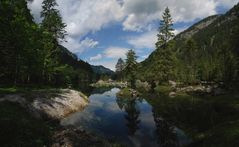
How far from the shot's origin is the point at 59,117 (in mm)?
28609

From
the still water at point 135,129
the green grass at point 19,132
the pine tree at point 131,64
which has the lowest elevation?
the still water at point 135,129

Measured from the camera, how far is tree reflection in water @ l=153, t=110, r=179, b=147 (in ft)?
63.3

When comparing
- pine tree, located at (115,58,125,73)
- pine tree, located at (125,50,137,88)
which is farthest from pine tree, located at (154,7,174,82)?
pine tree, located at (115,58,125,73)

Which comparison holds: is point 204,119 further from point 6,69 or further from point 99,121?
point 6,69

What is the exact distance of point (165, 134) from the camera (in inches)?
870

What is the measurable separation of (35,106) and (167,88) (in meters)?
42.0

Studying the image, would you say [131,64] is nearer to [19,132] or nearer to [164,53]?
[164,53]

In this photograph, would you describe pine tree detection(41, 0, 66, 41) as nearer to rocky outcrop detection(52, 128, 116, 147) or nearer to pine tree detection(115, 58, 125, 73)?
rocky outcrop detection(52, 128, 116, 147)

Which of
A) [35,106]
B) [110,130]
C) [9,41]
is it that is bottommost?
[110,130]

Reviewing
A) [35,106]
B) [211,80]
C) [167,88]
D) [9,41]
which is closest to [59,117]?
[35,106]

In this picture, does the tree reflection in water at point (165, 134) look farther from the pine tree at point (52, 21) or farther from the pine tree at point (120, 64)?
the pine tree at point (120, 64)

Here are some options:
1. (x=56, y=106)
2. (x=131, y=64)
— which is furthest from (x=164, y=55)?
(x=56, y=106)

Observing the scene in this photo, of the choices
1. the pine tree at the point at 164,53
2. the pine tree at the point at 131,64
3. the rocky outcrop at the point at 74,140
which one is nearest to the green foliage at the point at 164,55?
the pine tree at the point at 164,53

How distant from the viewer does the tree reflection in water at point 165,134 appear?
19291 mm
